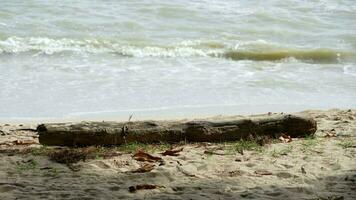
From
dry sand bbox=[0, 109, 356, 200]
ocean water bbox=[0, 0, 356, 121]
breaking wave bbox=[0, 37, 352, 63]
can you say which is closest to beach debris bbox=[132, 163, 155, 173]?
dry sand bbox=[0, 109, 356, 200]

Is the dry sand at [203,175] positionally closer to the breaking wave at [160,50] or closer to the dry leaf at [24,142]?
the dry leaf at [24,142]

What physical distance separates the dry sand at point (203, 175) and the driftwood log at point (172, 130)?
0.17 metres

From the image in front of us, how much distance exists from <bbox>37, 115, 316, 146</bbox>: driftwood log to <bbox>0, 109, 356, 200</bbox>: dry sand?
17 cm

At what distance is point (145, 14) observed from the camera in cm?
1602

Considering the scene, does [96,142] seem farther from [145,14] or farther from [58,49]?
[145,14]

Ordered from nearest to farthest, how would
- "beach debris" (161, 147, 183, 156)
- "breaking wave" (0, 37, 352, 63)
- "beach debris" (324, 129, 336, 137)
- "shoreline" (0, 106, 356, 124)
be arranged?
"beach debris" (161, 147, 183, 156) < "beach debris" (324, 129, 336, 137) < "shoreline" (0, 106, 356, 124) < "breaking wave" (0, 37, 352, 63)

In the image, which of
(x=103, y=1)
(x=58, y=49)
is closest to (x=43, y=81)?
(x=58, y=49)

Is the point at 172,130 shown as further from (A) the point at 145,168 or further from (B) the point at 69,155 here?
(B) the point at 69,155

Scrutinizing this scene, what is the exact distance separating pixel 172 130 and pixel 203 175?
102 cm

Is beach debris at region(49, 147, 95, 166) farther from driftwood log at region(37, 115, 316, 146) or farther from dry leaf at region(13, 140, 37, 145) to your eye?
dry leaf at region(13, 140, 37, 145)

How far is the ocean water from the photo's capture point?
8.36 meters

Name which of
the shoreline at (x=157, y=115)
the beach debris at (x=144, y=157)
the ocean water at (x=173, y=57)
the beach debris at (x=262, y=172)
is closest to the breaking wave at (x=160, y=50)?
the ocean water at (x=173, y=57)

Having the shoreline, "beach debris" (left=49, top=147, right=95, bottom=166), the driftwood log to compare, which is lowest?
the shoreline

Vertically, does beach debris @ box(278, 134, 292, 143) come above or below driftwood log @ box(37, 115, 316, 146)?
below
